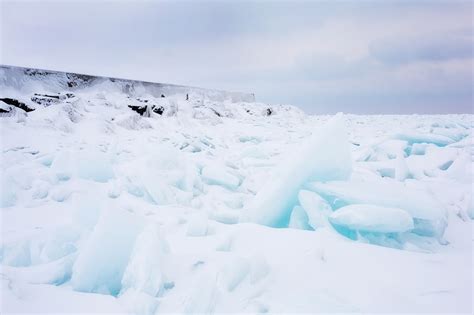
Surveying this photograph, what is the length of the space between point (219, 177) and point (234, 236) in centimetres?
159

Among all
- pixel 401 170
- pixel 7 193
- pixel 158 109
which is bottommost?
pixel 401 170

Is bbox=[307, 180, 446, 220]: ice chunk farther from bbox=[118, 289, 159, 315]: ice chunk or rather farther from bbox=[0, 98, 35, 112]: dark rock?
bbox=[0, 98, 35, 112]: dark rock

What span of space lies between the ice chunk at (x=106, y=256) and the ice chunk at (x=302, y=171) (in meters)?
0.85

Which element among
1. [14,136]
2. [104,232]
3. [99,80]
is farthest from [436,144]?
[99,80]

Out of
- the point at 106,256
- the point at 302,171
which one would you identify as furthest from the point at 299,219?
the point at 106,256

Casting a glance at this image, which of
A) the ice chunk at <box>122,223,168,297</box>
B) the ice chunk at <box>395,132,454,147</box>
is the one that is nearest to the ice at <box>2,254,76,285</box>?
the ice chunk at <box>122,223,168,297</box>

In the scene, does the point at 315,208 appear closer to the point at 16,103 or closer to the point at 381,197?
the point at 381,197

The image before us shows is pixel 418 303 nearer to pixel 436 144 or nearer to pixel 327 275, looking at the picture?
pixel 327 275

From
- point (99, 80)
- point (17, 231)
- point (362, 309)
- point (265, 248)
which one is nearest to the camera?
point (362, 309)

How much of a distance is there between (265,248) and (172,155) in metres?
1.95

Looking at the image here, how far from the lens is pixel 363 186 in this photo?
7.29 feet

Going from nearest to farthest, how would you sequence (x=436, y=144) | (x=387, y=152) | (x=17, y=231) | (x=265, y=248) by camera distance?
(x=265, y=248)
(x=17, y=231)
(x=387, y=152)
(x=436, y=144)

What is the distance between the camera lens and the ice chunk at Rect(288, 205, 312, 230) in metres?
2.11

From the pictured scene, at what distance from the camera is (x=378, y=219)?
72.6 inches
